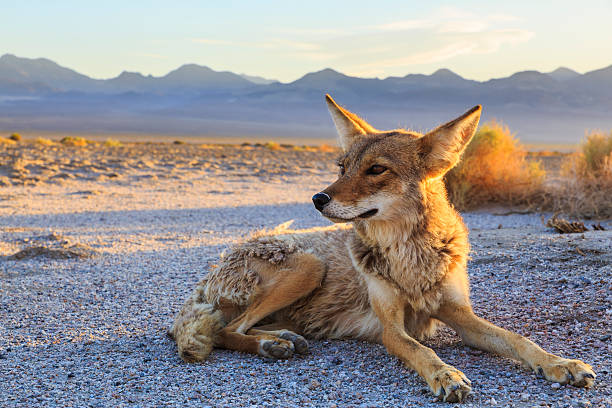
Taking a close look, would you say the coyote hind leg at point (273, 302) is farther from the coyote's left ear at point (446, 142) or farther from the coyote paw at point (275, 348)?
the coyote's left ear at point (446, 142)

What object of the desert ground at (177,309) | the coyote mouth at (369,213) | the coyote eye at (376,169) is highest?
the coyote eye at (376,169)

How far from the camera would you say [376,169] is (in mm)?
4418

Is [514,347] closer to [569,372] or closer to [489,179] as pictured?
[569,372]

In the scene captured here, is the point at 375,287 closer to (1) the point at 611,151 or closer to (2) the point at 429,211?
(2) the point at 429,211

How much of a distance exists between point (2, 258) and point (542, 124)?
502 ft

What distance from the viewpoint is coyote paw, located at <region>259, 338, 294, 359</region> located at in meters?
4.64

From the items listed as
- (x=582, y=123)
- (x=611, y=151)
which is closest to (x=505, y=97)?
(x=582, y=123)

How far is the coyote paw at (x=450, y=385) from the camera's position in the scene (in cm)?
373

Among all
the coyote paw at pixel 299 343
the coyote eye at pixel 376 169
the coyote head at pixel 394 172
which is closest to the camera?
the coyote head at pixel 394 172

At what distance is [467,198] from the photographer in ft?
48.0

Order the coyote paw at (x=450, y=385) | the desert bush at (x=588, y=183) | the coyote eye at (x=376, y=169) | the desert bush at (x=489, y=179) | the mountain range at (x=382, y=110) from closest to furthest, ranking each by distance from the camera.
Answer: the coyote paw at (x=450, y=385) → the coyote eye at (x=376, y=169) → the desert bush at (x=588, y=183) → the desert bush at (x=489, y=179) → the mountain range at (x=382, y=110)

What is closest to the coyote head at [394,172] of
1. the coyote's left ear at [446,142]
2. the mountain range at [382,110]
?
the coyote's left ear at [446,142]

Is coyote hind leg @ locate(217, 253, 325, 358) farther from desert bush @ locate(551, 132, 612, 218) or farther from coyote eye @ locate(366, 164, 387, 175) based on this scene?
desert bush @ locate(551, 132, 612, 218)

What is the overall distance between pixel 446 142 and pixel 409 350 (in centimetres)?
153
